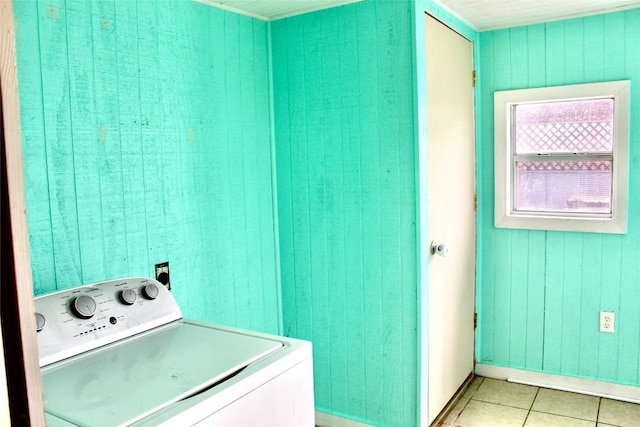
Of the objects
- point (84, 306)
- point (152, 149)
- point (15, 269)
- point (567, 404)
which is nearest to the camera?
point (15, 269)

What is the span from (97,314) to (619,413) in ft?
8.72

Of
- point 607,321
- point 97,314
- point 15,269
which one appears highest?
point 15,269

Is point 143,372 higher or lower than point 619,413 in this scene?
higher

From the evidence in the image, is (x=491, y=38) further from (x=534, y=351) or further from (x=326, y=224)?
(x=534, y=351)

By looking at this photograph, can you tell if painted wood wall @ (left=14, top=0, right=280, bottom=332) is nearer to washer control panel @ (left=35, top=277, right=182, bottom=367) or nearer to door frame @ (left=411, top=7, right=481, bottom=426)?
washer control panel @ (left=35, top=277, right=182, bottom=367)

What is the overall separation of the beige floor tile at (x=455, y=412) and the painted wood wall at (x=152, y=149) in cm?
103

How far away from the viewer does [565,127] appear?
3094mm

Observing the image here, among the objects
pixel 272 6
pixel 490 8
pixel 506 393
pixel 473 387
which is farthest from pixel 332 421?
pixel 490 8

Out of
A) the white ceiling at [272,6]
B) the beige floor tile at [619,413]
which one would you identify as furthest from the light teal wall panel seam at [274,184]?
the beige floor tile at [619,413]

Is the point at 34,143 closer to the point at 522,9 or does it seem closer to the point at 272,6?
the point at 272,6

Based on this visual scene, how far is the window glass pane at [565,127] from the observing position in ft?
9.80

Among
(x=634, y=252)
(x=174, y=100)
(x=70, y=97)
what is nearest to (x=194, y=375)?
(x=70, y=97)

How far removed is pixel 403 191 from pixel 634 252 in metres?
1.41

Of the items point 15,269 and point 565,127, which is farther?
point 565,127
